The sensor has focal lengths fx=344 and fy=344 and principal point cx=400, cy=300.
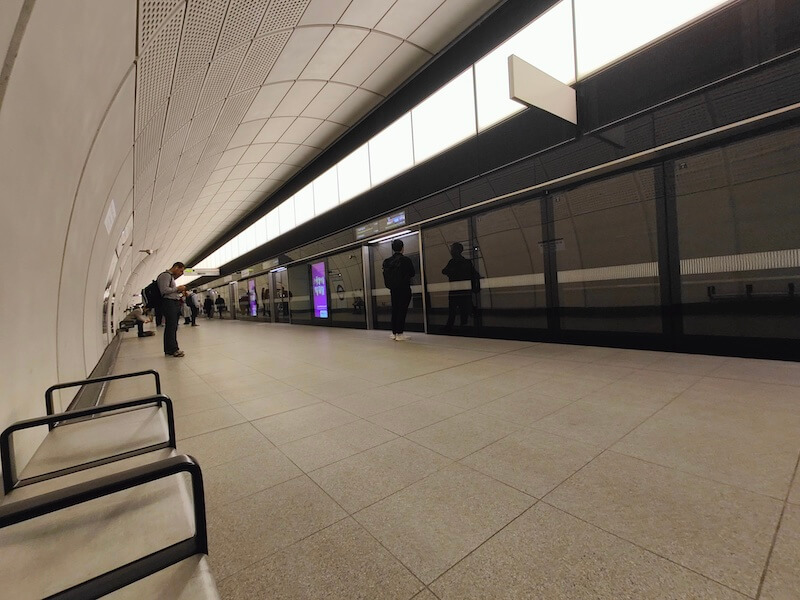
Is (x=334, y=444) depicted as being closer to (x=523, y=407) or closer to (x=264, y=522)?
(x=264, y=522)

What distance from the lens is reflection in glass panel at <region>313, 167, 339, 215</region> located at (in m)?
10.9

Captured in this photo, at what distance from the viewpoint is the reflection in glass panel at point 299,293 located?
44.4 ft

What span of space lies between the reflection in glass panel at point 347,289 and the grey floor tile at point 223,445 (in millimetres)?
7693

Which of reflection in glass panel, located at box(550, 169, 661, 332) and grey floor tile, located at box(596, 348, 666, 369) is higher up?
reflection in glass panel, located at box(550, 169, 661, 332)

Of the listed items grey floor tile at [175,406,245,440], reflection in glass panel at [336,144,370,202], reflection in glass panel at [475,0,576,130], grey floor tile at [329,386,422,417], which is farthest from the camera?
reflection in glass panel at [336,144,370,202]

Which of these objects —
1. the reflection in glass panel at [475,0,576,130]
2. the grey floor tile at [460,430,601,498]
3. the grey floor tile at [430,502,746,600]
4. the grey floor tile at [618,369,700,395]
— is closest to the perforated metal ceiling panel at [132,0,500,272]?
the reflection in glass panel at [475,0,576,130]

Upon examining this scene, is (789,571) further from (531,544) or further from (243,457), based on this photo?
(243,457)

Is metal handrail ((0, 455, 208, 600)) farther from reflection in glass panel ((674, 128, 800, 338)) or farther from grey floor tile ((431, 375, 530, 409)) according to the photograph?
reflection in glass panel ((674, 128, 800, 338))

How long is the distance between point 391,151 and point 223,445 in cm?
778

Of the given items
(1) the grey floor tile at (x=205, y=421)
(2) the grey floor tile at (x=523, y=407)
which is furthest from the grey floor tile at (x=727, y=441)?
(1) the grey floor tile at (x=205, y=421)

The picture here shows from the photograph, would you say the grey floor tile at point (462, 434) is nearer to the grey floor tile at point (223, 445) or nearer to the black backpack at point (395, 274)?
the grey floor tile at point (223, 445)

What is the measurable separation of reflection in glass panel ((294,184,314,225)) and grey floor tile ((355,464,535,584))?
38.3 feet

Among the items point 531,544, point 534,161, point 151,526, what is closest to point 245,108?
point 534,161

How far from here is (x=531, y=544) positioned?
1.40 m
